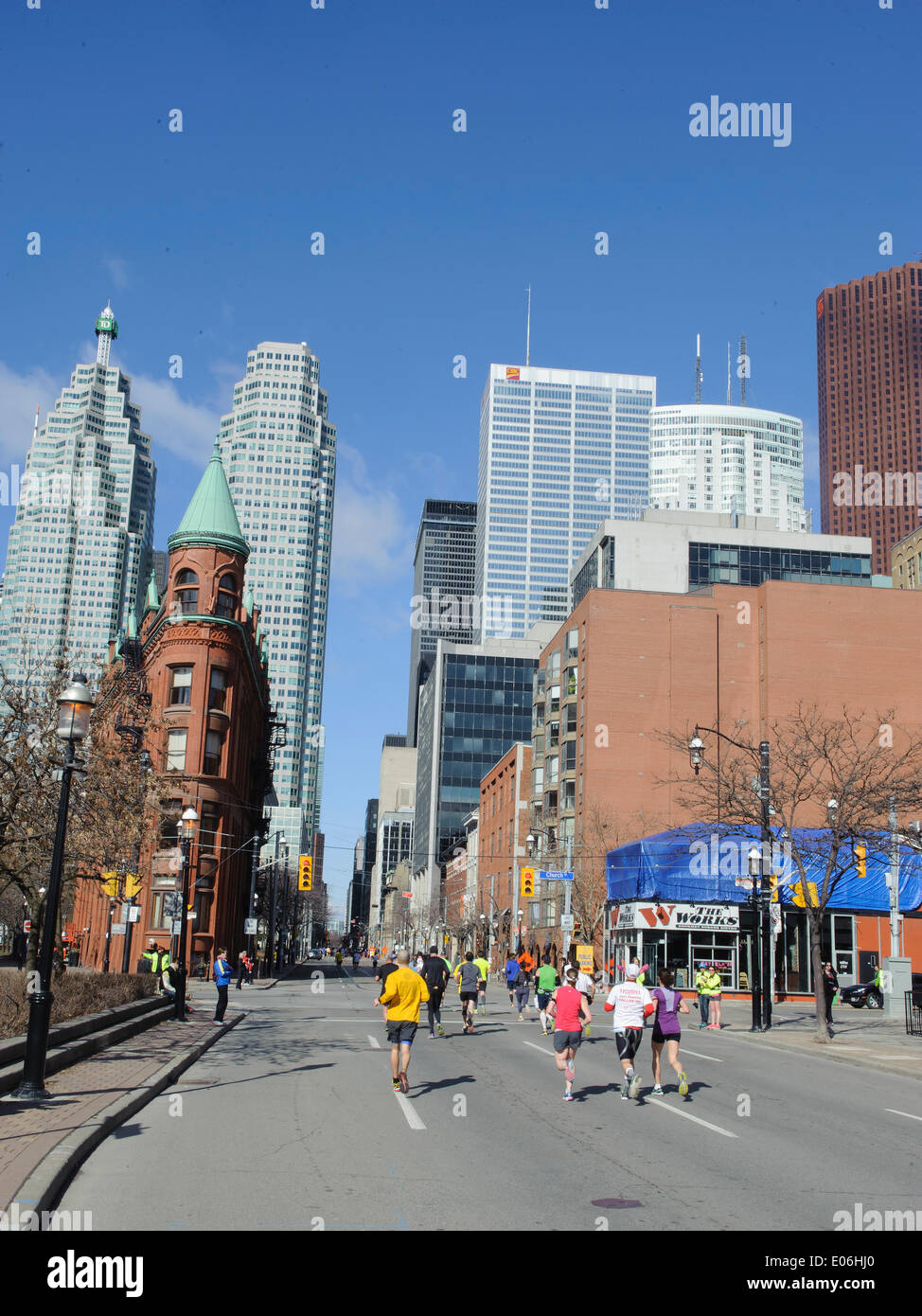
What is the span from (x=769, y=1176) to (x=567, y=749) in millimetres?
74051

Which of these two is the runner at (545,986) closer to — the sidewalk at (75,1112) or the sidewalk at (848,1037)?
the sidewalk at (848,1037)

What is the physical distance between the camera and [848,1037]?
95.1ft

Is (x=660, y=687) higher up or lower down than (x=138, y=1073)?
higher up

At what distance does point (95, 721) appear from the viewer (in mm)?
30109

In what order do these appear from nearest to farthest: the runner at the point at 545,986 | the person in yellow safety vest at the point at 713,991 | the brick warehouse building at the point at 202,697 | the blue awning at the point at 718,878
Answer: the runner at the point at 545,986 < the person in yellow safety vest at the point at 713,991 < the blue awning at the point at 718,878 < the brick warehouse building at the point at 202,697

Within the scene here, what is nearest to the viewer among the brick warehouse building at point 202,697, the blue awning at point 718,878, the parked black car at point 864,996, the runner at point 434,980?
the runner at point 434,980

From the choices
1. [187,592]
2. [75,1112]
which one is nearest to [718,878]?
[187,592]

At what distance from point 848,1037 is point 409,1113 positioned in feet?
60.5

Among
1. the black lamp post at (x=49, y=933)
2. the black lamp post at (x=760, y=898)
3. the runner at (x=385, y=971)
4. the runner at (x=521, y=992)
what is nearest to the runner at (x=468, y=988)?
the runner at (x=385, y=971)

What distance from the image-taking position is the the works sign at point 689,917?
163 feet

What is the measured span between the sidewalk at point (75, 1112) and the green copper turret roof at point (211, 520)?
38.6 m
